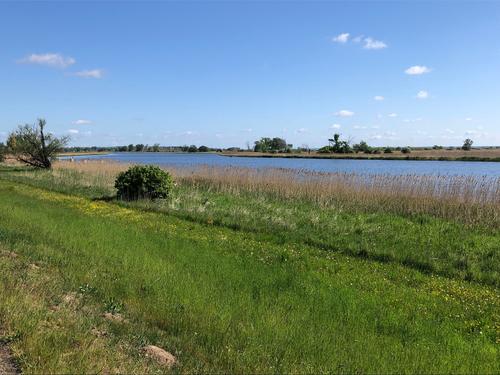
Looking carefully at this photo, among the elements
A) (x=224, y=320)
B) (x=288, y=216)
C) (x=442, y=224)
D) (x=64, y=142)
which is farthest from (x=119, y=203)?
(x=64, y=142)

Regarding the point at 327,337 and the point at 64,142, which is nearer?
the point at 327,337

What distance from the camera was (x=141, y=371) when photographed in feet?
13.0

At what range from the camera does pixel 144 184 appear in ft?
66.2

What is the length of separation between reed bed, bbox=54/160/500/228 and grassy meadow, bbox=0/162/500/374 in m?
0.12

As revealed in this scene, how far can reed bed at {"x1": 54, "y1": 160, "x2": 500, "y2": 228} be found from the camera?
15672 millimetres

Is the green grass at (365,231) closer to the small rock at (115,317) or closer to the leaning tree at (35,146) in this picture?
the small rock at (115,317)

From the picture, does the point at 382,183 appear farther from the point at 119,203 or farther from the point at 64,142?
the point at 64,142

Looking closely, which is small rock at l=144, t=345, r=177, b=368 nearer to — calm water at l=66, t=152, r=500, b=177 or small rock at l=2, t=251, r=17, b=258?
small rock at l=2, t=251, r=17, b=258

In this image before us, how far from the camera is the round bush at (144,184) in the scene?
66.5 feet

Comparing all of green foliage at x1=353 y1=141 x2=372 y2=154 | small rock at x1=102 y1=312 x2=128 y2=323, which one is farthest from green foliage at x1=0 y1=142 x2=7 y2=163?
green foliage at x1=353 y1=141 x2=372 y2=154

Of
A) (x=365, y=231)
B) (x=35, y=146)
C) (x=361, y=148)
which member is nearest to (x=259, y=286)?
(x=365, y=231)

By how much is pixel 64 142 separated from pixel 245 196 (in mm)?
34308

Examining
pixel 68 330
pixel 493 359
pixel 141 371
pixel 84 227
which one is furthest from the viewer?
pixel 84 227

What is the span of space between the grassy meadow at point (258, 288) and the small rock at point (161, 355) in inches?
3.5
